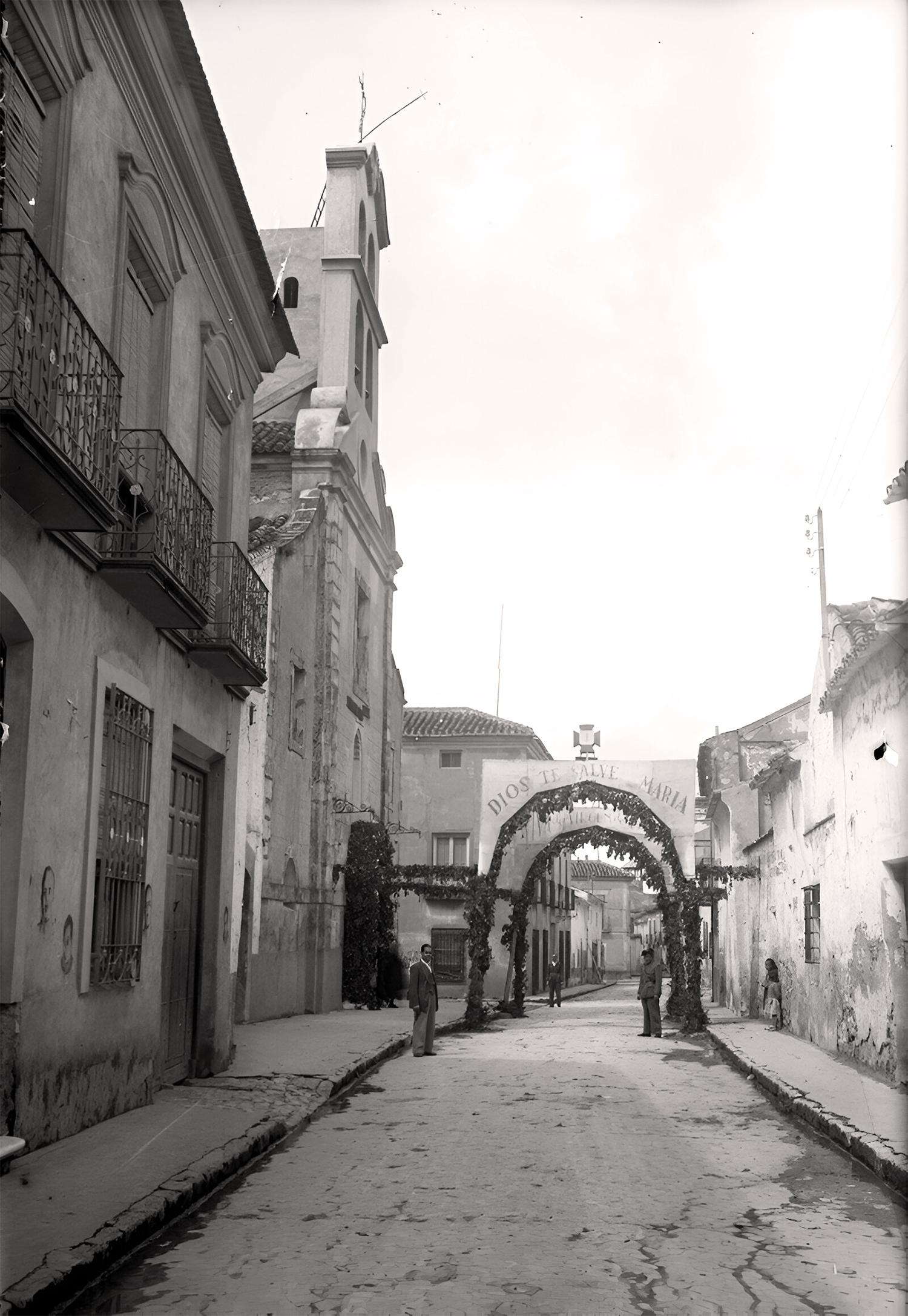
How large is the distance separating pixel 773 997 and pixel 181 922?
38.7 ft

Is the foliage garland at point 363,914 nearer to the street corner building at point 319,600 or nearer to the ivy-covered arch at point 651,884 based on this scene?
the street corner building at point 319,600

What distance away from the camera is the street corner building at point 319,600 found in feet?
71.5

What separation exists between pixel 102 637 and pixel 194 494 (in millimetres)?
2576

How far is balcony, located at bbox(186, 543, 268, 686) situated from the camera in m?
11.7

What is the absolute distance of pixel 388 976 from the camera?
26.6 meters

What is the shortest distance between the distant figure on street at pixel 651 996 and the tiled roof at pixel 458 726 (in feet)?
76.8

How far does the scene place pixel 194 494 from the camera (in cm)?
1150

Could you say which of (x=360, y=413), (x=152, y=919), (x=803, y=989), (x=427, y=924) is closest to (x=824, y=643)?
(x=803, y=989)

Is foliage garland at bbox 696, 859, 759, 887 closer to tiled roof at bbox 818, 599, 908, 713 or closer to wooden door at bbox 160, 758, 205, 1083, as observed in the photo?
tiled roof at bbox 818, 599, 908, 713

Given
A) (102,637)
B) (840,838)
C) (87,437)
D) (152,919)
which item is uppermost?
(87,437)

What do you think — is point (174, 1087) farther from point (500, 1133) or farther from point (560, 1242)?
point (560, 1242)

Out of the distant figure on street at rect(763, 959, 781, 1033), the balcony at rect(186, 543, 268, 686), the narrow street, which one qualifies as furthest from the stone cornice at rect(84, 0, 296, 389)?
the distant figure on street at rect(763, 959, 781, 1033)

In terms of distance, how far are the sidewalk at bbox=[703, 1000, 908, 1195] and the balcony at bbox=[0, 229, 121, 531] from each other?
627cm

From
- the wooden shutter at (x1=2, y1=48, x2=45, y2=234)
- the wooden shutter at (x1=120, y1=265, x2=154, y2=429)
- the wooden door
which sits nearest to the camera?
the wooden shutter at (x1=2, y1=48, x2=45, y2=234)
